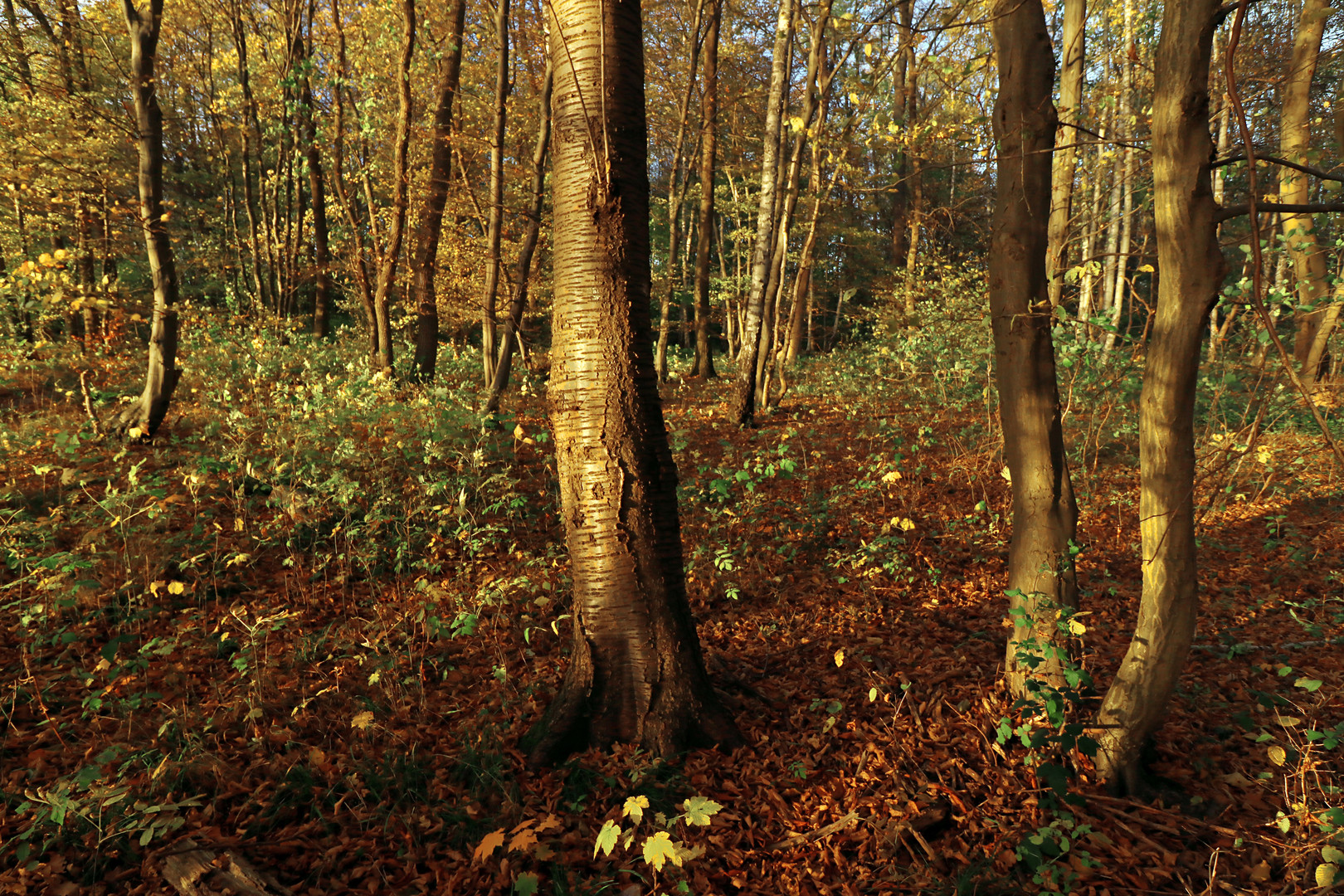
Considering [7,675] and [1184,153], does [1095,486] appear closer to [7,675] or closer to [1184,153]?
[1184,153]

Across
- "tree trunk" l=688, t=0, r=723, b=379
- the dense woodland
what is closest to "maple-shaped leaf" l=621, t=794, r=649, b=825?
the dense woodland

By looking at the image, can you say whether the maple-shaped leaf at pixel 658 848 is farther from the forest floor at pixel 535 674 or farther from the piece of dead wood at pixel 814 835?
the piece of dead wood at pixel 814 835

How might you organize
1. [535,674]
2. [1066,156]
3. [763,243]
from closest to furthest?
[535,674]
[1066,156]
[763,243]

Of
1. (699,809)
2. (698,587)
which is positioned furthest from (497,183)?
(699,809)

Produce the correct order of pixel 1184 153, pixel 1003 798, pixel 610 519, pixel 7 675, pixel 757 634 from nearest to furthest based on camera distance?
1. pixel 1184 153
2. pixel 1003 798
3. pixel 610 519
4. pixel 7 675
5. pixel 757 634

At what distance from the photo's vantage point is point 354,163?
11156 mm

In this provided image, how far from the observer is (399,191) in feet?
29.3

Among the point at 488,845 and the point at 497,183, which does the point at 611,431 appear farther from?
the point at 497,183

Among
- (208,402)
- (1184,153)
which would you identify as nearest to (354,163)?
(208,402)

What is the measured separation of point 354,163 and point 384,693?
10.5m

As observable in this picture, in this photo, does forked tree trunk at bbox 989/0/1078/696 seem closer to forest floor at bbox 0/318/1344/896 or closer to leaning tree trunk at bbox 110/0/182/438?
forest floor at bbox 0/318/1344/896

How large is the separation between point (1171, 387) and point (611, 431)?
2397 mm

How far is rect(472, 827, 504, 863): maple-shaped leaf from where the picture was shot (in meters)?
2.63

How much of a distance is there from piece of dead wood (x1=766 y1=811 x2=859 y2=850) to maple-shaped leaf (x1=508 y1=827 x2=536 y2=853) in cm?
103
